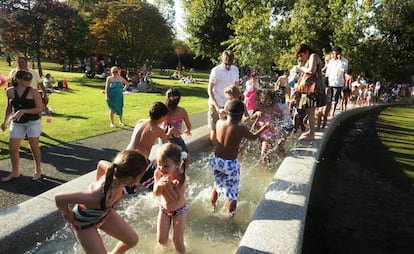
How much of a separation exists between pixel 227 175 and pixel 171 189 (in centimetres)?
129

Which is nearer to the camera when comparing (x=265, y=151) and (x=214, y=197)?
(x=214, y=197)

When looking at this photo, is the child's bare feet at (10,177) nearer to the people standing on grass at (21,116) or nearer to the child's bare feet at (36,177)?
the people standing on grass at (21,116)

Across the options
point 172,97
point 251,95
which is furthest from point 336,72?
point 172,97

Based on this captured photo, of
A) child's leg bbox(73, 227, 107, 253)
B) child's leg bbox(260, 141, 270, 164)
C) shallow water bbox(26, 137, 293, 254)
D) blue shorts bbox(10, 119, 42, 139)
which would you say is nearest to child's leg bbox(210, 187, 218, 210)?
shallow water bbox(26, 137, 293, 254)

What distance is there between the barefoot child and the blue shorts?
9.34 ft

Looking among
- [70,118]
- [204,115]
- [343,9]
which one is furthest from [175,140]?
Answer: [343,9]

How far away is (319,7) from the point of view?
64.4 ft

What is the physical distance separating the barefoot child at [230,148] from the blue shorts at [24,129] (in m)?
2.85

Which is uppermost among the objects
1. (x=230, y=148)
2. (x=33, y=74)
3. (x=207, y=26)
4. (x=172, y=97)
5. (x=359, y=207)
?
(x=207, y=26)

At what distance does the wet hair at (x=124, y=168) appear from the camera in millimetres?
2750

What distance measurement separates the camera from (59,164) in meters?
6.21

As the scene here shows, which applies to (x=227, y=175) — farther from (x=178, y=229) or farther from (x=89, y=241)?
(x=89, y=241)

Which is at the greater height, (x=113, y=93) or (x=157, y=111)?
(x=157, y=111)

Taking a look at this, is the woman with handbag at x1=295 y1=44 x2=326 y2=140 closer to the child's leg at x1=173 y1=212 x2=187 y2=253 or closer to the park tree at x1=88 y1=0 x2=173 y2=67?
the child's leg at x1=173 y1=212 x2=187 y2=253
